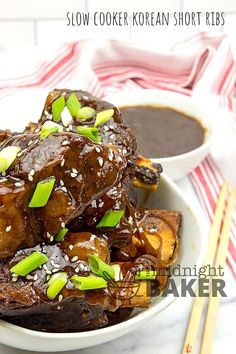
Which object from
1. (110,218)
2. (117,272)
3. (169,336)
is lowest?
(169,336)

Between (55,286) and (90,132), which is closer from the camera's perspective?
(55,286)

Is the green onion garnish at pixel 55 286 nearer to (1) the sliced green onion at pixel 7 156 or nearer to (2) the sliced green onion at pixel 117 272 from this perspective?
(2) the sliced green onion at pixel 117 272

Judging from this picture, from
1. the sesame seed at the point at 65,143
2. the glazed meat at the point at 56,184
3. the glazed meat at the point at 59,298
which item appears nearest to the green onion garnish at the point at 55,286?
the glazed meat at the point at 59,298

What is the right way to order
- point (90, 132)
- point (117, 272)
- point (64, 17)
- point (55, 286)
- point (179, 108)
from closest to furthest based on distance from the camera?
point (55, 286) < point (117, 272) < point (90, 132) < point (179, 108) < point (64, 17)

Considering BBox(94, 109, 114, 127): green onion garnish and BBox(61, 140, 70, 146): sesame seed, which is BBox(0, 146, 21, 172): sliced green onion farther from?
BBox(94, 109, 114, 127): green onion garnish

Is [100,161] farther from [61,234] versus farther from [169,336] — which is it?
[169,336]

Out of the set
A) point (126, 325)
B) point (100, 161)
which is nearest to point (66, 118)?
point (100, 161)

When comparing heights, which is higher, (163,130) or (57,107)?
(57,107)

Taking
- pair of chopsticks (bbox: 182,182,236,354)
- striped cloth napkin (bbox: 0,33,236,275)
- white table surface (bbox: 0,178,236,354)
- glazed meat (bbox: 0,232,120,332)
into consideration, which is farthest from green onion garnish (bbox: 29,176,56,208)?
striped cloth napkin (bbox: 0,33,236,275)
